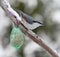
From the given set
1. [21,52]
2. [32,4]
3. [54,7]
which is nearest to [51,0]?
[54,7]

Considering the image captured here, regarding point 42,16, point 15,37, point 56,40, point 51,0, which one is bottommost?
point 15,37

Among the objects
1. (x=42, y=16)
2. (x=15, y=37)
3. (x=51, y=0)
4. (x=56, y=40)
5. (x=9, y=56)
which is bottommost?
(x=15, y=37)

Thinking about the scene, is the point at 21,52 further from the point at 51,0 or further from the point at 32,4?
the point at 51,0

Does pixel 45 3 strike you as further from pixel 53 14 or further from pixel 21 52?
pixel 21 52

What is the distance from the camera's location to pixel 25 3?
1837 mm

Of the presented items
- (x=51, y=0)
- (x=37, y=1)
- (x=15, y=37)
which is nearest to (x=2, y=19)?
(x=37, y=1)

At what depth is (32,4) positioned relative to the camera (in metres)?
1.85

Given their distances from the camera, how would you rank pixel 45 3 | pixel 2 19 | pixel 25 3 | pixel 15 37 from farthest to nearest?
pixel 45 3 → pixel 25 3 → pixel 2 19 → pixel 15 37

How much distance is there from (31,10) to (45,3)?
0.51ft

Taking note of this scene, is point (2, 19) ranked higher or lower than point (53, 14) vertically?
lower

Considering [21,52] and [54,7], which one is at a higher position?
[54,7]

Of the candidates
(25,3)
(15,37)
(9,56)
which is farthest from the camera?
(25,3)

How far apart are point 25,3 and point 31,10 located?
8 centimetres

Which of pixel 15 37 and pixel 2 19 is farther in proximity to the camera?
pixel 2 19
